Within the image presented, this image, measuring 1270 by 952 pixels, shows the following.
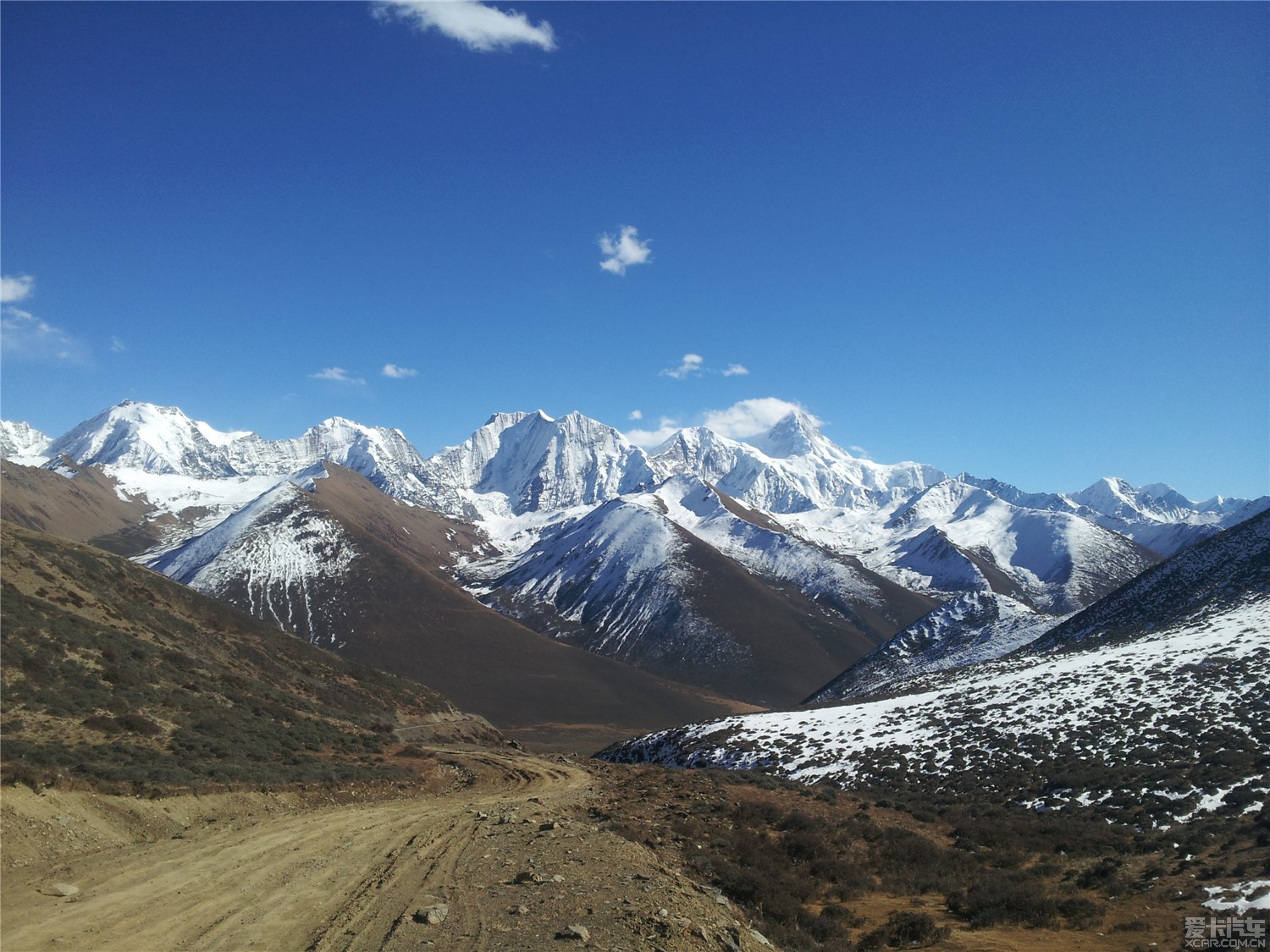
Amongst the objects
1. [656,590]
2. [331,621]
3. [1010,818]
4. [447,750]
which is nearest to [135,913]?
[1010,818]

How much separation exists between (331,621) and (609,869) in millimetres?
152878

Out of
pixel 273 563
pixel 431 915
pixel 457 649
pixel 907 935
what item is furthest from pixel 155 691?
pixel 273 563

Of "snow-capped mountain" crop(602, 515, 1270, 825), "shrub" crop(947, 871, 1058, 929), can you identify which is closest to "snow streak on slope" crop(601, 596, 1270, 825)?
"snow-capped mountain" crop(602, 515, 1270, 825)

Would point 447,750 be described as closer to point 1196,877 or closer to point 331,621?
point 1196,877

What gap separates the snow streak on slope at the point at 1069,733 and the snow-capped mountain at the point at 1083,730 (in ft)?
0.33

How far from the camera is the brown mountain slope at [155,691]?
21125 millimetres

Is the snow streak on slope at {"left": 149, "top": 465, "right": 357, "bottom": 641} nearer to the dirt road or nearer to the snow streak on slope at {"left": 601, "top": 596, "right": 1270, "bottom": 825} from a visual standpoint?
the snow streak on slope at {"left": 601, "top": 596, "right": 1270, "bottom": 825}

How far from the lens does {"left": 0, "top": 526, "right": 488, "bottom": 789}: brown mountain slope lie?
21.1 m

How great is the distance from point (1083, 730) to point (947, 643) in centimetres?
7161

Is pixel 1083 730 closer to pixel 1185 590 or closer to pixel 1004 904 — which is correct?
pixel 1004 904

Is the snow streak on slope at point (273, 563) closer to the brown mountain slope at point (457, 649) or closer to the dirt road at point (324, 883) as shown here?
the brown mountain slope at point (457, 649)

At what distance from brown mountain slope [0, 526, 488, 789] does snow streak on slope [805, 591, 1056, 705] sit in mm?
61337

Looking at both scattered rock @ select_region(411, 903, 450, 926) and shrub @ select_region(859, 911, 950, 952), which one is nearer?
scattered rock @ select_region(411, 903, 450, 926)

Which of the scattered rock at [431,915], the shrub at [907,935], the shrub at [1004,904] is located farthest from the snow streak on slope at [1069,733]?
the scattered rock at [431,915]
